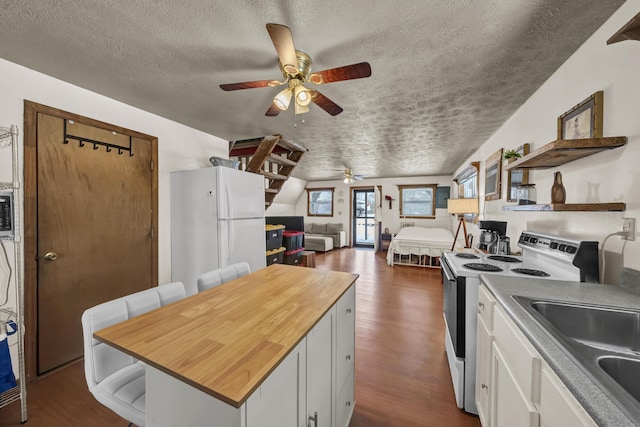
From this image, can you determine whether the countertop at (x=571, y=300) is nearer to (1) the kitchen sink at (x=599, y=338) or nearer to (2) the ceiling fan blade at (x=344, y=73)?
(1) the kitchen sink at (x=599, y=338)

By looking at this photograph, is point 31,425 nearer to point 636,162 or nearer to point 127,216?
point 127,216

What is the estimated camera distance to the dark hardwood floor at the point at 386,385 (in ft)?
4.98

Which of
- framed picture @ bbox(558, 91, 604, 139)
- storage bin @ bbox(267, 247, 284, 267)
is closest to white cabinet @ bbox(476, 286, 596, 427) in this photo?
framed picture @ bbox(558, 91, 604, 139)

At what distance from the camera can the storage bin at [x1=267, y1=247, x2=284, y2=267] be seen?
147 inches

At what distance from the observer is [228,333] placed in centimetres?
94

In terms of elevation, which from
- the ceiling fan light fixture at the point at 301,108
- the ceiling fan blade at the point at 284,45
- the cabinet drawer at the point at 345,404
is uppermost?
the ceiling fan blade at the point at 284,45

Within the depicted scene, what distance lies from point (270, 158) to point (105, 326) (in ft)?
7.67

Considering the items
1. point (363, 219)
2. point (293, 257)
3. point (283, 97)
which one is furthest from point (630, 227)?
point (363, 219)

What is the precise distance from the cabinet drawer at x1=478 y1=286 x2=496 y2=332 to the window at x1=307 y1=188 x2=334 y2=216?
684 centimetres

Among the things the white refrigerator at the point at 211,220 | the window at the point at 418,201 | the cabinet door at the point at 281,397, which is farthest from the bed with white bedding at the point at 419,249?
the cabinet door at the point at 281,397

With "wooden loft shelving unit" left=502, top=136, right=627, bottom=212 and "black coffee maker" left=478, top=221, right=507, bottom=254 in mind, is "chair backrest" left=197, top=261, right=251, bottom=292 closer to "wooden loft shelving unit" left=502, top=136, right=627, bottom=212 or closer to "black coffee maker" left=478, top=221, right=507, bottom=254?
"wooden loft shelving unit" left=502, top=136, right=627, bottom=212

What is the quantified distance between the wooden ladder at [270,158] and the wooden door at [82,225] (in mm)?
1209

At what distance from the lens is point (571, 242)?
56.6 inches

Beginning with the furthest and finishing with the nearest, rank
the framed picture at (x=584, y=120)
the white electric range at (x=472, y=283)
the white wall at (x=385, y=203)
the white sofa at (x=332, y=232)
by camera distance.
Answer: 1. the white sofa at (x=332, y=232)
2. the white wall at (x=385, y=203)
3. the white electric range at (x=472, y=283)
4. the framed picture at (x=584, y=120)
